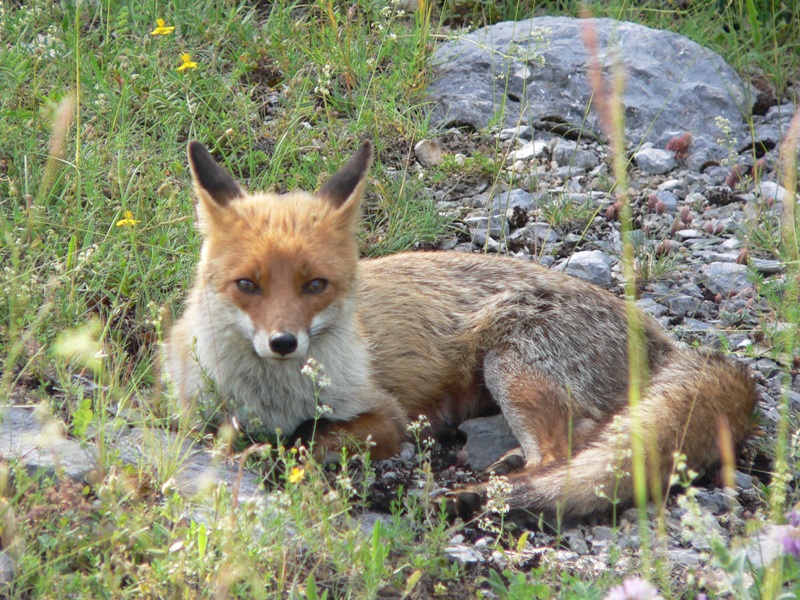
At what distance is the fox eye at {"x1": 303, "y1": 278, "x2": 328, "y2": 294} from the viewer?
12.1 ft

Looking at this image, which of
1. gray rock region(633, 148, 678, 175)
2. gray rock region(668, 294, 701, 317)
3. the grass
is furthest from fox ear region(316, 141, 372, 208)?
gray rock region(633, 148, 678, 175)

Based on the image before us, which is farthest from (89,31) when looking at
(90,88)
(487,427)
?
(487,427)

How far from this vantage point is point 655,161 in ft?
20.7

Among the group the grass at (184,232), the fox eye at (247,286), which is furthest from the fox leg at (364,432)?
the fox eye at (247,286)

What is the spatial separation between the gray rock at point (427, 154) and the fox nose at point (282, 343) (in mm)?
2837

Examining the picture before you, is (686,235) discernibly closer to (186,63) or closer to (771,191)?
(771,191)

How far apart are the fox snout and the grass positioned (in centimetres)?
39

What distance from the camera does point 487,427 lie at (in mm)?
4574

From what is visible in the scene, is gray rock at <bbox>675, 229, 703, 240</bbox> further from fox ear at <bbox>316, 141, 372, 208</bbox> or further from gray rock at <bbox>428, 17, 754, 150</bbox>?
fox ear at <bbox>316, 141, 372, 208</bbox>

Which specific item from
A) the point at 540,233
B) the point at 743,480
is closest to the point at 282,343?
the point at 743,480

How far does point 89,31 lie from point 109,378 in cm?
334

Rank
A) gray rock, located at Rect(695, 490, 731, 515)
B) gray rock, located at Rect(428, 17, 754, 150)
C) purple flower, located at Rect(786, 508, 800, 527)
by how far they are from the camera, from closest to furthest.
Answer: purple flower, located at Rect(786, 508, 800, 527) < gray rock, located at Rect(695, 490, 731, 515) < gray rock, located at Rect(428, 17, 754, 150)

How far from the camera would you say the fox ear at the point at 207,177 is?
3895mm

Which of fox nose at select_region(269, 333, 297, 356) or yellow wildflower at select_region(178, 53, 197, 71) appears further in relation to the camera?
yellow wildflower at select_region(178, 53, 197, 71)
